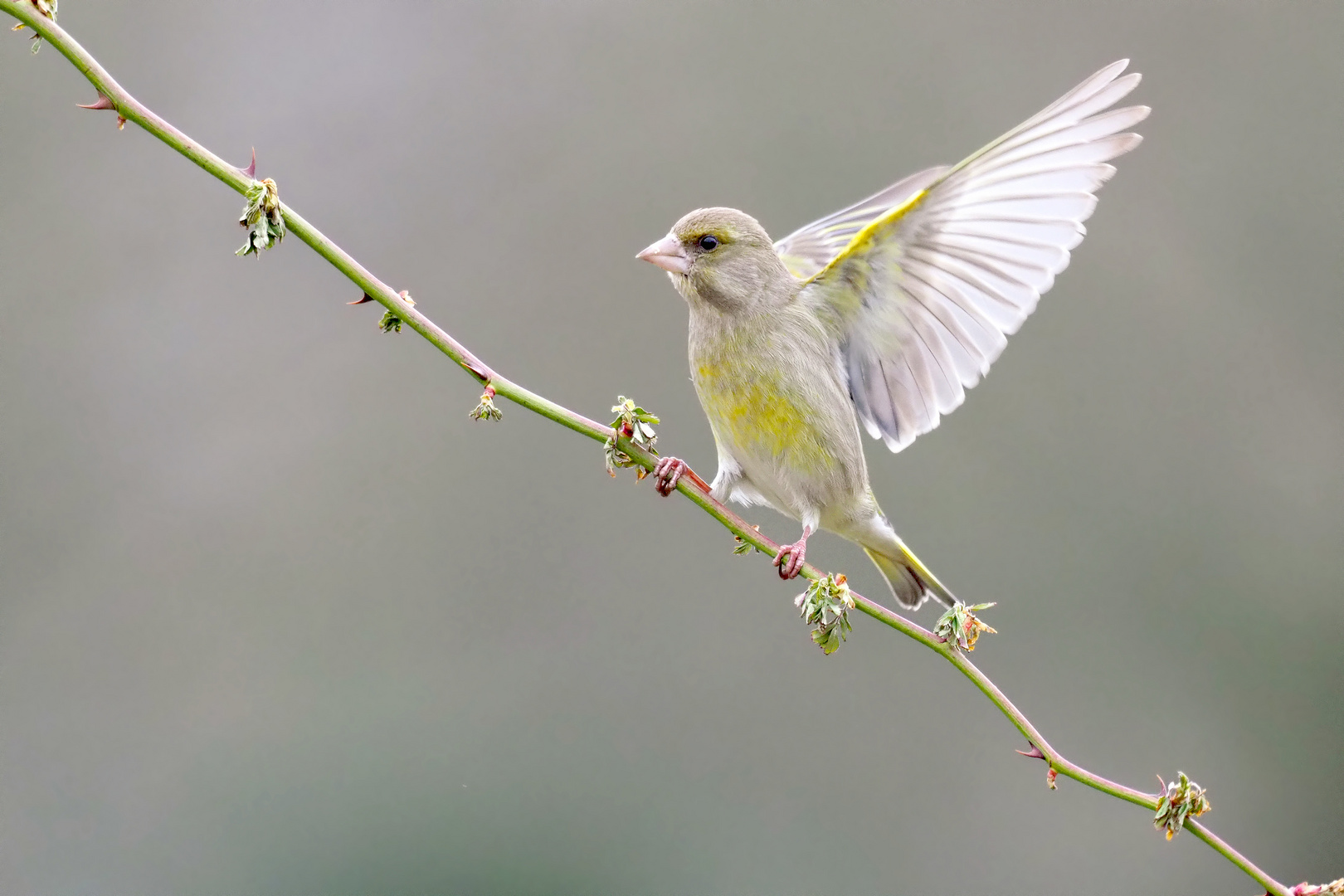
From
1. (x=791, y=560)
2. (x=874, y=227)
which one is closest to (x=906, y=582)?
(x=791, y=560)

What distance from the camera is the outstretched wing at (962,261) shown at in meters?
2.26

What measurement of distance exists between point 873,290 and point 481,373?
1.39 meters

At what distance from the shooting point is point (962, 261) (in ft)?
8.83

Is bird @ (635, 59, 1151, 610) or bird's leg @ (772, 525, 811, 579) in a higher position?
bird @ (635, 59, 1151, 610)

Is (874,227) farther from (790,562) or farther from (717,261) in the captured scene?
(790,562)

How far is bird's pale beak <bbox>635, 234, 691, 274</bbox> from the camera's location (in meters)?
2.91

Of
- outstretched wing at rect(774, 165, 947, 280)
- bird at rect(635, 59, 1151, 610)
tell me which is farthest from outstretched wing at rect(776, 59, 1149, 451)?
outstretched wing at rect(774, 165, 947, 280)

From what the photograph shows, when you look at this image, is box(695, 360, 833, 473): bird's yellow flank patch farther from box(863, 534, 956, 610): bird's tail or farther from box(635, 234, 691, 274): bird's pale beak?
box(863, 534, 956, 610): bird's tail

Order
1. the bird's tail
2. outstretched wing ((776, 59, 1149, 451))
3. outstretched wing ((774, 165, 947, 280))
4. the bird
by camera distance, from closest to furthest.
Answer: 1. outstretched wing ((776, 59, 1149, 451))
2. the bird
3. the bird's tail
4. outstretched wing ((774, 165, 947, 280))

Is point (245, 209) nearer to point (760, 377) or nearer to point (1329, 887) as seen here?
point (760, 377)

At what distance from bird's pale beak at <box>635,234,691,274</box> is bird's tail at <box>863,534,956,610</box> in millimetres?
1069

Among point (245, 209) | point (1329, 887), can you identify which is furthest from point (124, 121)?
point (1329, 887)

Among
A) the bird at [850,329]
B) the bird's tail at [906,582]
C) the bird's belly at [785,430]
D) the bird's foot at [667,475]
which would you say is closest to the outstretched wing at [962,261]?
the bird at [850,329]

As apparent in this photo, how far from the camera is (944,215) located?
8.71 ft
